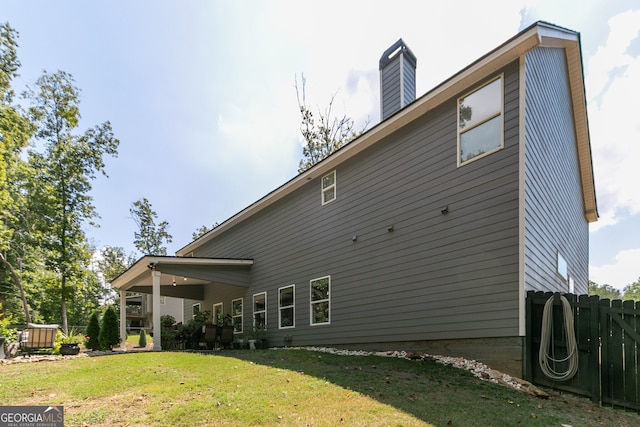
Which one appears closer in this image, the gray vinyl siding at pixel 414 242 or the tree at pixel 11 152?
the gray vinyl siding at pixel 414 242

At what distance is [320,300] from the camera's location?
10.2 metres

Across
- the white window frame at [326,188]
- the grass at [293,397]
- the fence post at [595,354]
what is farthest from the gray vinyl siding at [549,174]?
Answer: the white window frame at [326,188]

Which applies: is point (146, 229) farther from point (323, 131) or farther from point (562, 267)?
point (562, 267)

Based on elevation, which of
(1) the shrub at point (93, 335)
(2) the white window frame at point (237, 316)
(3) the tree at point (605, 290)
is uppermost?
(2) the white window frame at point (237, 316)

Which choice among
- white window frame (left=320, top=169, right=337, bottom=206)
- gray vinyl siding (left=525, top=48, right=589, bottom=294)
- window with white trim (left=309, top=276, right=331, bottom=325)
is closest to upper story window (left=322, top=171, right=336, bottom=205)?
white window frame (left=320, top=169, right=337, bottom=206)

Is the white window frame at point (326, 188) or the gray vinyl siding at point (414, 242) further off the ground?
the white window frame at point (326, 188)

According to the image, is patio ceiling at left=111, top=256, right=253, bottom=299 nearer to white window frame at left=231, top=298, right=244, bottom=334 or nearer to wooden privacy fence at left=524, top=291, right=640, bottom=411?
white window frame at left=231, top=298, right=244, bottom=334

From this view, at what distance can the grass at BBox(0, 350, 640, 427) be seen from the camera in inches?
147

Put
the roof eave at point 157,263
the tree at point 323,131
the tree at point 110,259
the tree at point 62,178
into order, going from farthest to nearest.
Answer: the tree at point 110,259, the tree at point 323,131, the tree at point 62,178, the roof eave at point 157,263

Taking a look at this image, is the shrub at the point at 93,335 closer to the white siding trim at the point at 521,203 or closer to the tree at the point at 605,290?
the white siding trim at the point at 521,203

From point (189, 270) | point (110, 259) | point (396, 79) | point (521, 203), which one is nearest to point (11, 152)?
point (189, 270)

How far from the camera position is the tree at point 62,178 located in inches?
726

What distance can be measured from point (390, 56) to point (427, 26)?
1751 millimetres

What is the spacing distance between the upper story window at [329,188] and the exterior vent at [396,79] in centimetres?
254
